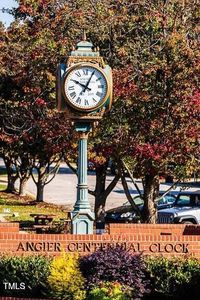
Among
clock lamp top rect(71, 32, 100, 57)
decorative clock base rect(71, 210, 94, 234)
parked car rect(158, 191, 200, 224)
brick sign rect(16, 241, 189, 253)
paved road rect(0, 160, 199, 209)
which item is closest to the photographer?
brick sign rect(16, 241, 189, 253)

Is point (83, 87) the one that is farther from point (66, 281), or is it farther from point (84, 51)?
point (66, 281)

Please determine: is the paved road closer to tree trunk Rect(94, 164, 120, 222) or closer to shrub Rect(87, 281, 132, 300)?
tree trunk Rect(94, 164, 120, 222)

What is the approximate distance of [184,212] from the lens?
24500 millimetres

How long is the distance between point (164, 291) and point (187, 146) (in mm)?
7392

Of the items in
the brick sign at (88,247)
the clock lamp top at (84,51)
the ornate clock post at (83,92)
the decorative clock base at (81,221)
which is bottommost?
the brick sign at (88,247)

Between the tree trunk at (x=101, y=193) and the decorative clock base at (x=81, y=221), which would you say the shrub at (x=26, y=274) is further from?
the tree trunk at (x=101, y=193)

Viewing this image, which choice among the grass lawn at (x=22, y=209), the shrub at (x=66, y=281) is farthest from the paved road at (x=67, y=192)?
the shrub at (x=66, y=281)

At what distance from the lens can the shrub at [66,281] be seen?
404 inches

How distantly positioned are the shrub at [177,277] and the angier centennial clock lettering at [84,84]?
3427 millimetres

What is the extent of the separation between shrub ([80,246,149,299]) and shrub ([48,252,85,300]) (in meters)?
0.13

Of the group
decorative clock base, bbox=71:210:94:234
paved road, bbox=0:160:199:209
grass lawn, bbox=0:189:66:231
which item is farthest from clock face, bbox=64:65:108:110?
paved road, bbox=0:160:199:209

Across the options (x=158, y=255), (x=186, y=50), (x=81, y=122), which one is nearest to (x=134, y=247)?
(x=158, y=255)

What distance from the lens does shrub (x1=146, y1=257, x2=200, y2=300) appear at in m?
10.8

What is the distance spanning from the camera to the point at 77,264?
10.6m
